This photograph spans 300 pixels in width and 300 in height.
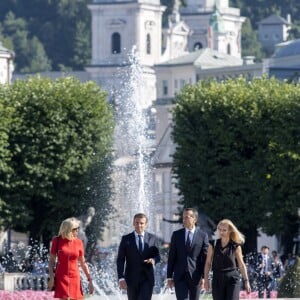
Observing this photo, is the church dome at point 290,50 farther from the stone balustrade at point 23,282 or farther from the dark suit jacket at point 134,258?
the dark suit jacket at point 134,258

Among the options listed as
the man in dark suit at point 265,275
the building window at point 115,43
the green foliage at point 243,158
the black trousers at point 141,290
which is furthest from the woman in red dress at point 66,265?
the building window at point 115,43

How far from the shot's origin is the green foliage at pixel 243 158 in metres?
64.3

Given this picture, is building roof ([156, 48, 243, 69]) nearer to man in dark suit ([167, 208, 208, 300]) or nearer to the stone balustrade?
the stone balustrade

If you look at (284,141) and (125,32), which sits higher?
(125,32)

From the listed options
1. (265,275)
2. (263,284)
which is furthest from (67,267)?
(263,284)

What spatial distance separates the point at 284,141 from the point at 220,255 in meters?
35.6

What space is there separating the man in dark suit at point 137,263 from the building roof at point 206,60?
139906mm

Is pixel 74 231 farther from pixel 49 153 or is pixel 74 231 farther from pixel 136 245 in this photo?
pixel 49 153

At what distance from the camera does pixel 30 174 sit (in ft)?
211

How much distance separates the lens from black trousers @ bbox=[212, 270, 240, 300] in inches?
1151

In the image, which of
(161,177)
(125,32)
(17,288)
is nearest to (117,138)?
(17,288)

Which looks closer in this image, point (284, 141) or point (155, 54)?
point (284, 141)

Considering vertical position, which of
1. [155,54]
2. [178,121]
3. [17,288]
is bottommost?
[17,288]

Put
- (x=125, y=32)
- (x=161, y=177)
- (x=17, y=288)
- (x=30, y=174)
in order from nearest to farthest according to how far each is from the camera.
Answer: (x=17, y=288) < (x=30, y=174) < (x=161, y=177) < (x=125, y=32)
